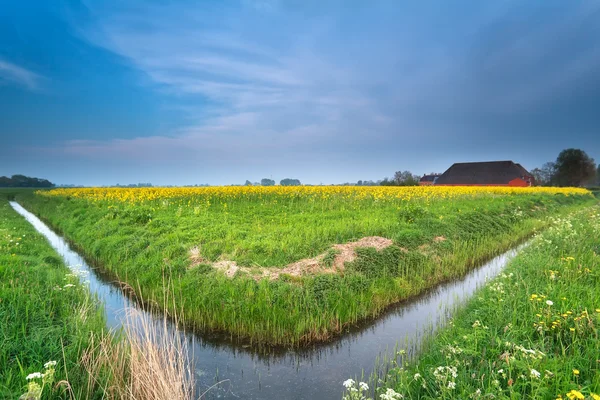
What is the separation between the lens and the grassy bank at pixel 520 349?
3629mm

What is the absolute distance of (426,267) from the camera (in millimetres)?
10047

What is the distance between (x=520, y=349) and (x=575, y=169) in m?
94.5

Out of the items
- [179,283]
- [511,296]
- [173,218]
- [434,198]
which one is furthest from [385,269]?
[434,198]

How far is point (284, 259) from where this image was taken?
30.2 ft

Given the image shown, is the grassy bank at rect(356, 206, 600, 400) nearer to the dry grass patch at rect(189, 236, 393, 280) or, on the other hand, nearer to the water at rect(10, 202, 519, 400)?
the water at rect(10, 202, 519, 400)

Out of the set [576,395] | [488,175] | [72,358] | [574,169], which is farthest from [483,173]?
[72,358]

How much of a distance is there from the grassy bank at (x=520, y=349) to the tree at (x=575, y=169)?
88.7 metres

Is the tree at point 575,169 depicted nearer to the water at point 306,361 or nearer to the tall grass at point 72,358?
the water at point 306,361

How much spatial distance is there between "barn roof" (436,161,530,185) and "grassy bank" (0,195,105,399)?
7009 cm

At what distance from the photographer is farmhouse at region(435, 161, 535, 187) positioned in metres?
61.5

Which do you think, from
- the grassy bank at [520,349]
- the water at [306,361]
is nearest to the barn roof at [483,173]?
the grassy bank at [520,349]

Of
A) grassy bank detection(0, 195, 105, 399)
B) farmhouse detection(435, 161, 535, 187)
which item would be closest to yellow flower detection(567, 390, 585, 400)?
grassy bank detection(0, 195, 105, 399)

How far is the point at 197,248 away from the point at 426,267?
7.12 meters

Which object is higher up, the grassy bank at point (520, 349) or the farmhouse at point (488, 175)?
the farmhouse at point (488, 175)
